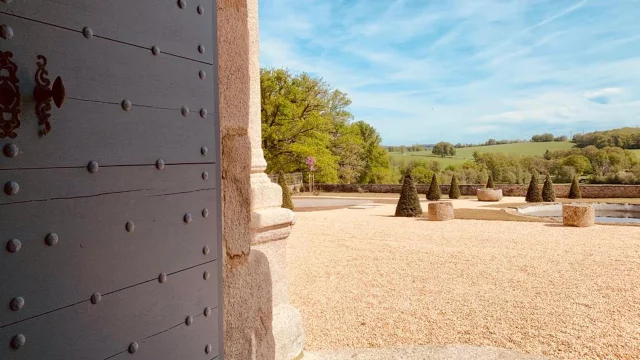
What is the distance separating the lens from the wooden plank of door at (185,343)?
55.7 inches

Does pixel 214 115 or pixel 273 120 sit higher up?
pixel 273 120

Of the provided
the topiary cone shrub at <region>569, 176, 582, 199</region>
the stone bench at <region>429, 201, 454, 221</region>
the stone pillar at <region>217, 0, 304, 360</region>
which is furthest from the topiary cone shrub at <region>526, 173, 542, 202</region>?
the stone pillar at <region>217, 0, 304, 360</region>

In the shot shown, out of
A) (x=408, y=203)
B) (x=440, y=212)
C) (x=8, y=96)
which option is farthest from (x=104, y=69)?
(x=408, y=203)

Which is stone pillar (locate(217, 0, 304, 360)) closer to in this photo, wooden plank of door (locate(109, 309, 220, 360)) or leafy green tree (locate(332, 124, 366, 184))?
wooden plank of door (locate(109, 309, 220, 360))

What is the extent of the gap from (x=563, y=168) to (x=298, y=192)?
66.8ft

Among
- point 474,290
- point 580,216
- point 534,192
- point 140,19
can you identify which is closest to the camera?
point 140,19

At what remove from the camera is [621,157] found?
33.2 meters

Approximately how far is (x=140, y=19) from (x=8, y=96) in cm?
52

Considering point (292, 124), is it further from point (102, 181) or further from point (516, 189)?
point (102, 181)

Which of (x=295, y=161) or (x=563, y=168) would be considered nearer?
(x=295, y=161)

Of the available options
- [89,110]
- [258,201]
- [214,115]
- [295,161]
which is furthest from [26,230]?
[295,161]

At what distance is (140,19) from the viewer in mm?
1397

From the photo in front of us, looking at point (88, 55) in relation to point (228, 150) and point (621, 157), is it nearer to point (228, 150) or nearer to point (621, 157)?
point (228, 150)

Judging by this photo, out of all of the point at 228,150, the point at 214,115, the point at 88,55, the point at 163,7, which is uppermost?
the point at 163,7
